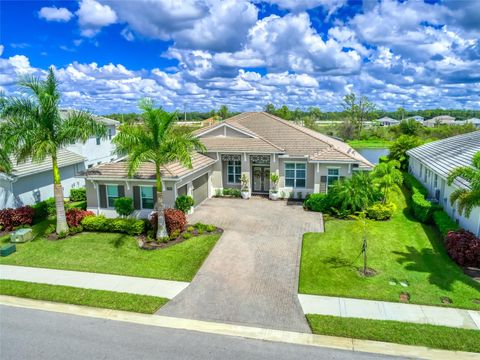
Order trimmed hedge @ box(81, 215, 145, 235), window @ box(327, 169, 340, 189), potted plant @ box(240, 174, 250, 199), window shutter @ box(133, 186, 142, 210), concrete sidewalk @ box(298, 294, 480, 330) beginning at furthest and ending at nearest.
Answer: potted plant @ box(240, 174, 250, 199)
window @ box(327, 169, 340, 189)
window shutter @ box(133, 186, 142, 210)
trimmed hedge @ box(81, 215, 145, 235)
concrete sidewalk @ box(298, 294, 480, 330)

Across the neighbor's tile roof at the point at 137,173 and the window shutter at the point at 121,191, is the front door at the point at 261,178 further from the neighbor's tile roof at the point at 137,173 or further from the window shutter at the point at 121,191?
the window shutter at the point at 121,191

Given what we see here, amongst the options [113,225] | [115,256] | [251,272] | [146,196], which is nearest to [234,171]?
[146,196]

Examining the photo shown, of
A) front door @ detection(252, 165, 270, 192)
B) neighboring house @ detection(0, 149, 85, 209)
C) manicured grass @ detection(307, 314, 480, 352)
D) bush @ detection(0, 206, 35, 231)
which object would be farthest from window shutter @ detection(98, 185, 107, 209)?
manicured grass @ detection(307, 314, 480, 352)

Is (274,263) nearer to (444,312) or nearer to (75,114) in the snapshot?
(444,312)

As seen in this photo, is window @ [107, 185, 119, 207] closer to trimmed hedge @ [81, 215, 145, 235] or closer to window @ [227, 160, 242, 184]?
trimmed hedge @ [81, 215, 145, 235]

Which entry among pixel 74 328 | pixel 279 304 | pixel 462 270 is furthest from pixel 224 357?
pixel 462 270

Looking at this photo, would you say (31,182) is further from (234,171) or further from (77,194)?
(234,171)
